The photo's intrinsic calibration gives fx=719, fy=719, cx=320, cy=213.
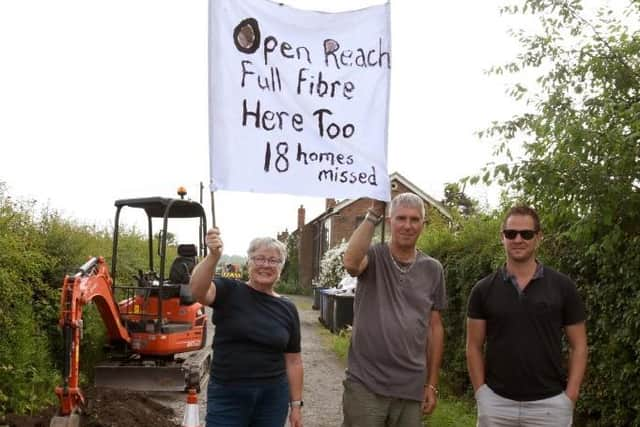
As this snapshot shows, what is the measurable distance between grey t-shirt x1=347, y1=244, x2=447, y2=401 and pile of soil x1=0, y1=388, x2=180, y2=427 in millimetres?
4205

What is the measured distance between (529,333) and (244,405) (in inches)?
62.6

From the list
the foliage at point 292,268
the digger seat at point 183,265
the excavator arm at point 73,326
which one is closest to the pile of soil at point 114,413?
the excavator arm at point 73,326

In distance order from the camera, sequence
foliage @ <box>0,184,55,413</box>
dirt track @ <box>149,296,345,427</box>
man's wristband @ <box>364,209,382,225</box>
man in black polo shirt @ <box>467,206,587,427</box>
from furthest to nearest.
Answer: dirt track @ <box>149,296,345,427</box> → foliage @ <box>0,184,55,413</box> → man's wristband @ <box>364,209,382,225</box> → man in black polo shirt @ <box>467,206,587,427</box>

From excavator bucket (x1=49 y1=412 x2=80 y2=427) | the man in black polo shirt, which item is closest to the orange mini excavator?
excavator bucket (x1=49 y1=412 x2=80 y2=427)

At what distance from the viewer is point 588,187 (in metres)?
5.06

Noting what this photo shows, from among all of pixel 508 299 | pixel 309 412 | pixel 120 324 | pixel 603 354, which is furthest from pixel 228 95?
pixel 120 324

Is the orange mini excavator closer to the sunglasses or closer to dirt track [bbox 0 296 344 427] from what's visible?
dirt track [bbox 0 296 344 427]

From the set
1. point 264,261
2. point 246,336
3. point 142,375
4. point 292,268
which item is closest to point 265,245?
point 264,261

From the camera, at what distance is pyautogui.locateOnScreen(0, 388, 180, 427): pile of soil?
6.94m

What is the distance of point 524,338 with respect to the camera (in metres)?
3.86

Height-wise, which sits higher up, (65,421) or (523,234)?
(523,234)

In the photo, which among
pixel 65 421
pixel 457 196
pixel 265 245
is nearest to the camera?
pixel 265 245

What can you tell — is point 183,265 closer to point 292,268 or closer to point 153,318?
point 153,318

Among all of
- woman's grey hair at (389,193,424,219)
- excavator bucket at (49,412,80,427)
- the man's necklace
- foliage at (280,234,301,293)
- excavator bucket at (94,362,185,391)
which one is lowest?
foliage at (280,234,301,293)
